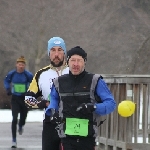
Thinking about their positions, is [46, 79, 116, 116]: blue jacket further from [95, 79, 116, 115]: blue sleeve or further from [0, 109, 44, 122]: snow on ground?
[0, 109, 44, 122]: snow on ground

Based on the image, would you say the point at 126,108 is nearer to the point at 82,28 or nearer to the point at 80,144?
the point at 80,144

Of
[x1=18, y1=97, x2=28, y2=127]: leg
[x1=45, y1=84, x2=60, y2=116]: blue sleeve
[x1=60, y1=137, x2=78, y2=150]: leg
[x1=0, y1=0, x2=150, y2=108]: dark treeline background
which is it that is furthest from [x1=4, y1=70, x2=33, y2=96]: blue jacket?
[x1=0, y1=0, x2=150, y2=108]: dark treeline background

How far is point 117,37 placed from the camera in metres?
42.6

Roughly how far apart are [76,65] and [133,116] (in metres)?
3.56

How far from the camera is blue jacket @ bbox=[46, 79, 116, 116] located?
6.65 m

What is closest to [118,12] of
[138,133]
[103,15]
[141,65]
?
[103,15]

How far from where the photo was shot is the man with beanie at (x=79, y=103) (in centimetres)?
670

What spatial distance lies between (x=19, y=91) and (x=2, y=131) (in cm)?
447

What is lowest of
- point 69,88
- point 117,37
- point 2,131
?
point 2,131

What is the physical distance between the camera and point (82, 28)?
42.2m

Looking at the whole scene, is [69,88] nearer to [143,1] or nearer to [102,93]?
[102,93]

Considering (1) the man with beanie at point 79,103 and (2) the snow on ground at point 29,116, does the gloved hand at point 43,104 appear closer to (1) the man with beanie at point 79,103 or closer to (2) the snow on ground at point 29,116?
(1) the man with beanie at point 79,103

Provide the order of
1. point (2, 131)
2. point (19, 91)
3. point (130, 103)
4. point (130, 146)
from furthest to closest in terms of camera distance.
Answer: point (2, 131) → point (19, 91) → point (130, 146) → point (130, 103)

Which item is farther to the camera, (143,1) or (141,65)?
(143,1)
